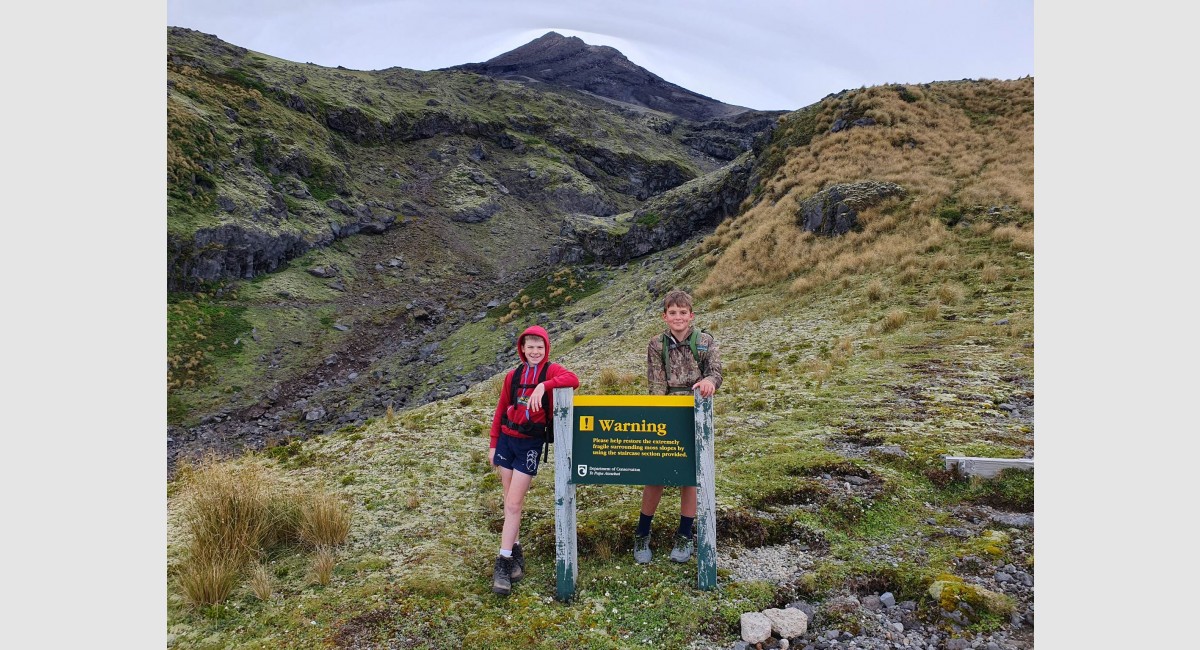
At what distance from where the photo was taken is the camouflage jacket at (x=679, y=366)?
206 inches

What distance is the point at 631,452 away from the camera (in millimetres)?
4914

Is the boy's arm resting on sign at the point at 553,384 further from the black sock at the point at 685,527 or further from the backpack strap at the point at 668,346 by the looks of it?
the black sock at the point at 685,527

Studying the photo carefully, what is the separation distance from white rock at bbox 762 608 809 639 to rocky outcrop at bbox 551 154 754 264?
35.9 meters

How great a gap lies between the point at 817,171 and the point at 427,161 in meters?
66.5

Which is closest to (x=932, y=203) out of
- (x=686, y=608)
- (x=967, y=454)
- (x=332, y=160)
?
(x=967, y=454)

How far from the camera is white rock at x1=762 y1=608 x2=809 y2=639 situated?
13.9ft

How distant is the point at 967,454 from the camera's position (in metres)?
7.17

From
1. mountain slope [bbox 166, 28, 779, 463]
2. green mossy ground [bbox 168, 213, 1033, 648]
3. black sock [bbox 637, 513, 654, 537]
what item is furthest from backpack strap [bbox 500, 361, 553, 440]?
mountain slope [bbox 166, 28, 779, 463]

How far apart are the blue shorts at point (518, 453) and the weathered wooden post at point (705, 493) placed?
1.62 metres

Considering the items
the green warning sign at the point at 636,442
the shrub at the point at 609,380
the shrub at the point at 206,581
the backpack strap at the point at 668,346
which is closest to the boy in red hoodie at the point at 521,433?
the green warning sign at the point at 636,442

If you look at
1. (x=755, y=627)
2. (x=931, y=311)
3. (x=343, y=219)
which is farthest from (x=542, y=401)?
(x=343, y=219)

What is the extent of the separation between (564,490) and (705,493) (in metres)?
1.34

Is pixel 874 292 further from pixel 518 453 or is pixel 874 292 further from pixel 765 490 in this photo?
pixel 518 453

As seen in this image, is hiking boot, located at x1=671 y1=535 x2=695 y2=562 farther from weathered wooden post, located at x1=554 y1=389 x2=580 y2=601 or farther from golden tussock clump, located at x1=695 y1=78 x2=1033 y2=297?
golden tussock clump, located at x1=695 y1=78 x2=1033 y2=297
